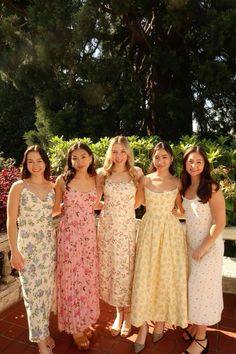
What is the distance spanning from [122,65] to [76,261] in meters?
5.26

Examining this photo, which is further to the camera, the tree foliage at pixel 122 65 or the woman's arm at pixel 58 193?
the tree foliage at pixel 122 65

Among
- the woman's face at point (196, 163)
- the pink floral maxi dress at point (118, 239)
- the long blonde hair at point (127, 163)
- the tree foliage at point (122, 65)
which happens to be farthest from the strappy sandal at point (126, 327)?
the tree foliage at point (122, 65)

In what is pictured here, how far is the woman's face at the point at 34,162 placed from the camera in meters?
2.71

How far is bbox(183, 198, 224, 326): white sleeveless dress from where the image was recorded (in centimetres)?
276

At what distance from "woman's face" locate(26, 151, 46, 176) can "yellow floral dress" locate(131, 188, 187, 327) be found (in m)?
0.90

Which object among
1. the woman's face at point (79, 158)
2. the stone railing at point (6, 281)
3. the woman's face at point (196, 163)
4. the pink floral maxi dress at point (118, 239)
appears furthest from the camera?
the stone railing at point (6, 281)

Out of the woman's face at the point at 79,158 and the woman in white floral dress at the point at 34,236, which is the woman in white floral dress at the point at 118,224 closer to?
the woman's face at the point at 79,158

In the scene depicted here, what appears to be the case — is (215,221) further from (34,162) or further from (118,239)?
(34,162)

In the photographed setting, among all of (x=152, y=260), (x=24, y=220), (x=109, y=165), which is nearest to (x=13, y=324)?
(x=24, y=220)

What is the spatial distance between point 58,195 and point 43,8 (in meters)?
4.85

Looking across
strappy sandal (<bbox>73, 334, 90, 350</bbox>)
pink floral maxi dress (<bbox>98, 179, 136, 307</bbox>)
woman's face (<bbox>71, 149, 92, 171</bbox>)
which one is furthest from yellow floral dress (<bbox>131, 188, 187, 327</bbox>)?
woman's face (<bbox>71, 149, 92, 171</bbox>)

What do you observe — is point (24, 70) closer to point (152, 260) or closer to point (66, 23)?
point (66, 23)

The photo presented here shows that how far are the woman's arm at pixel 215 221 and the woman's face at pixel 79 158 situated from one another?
1.05 meters

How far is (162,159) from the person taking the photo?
2.90 metres
